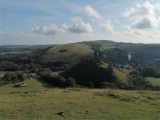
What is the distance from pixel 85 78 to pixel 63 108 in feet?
321

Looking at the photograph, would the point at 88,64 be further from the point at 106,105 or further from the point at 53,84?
the point at 106,105

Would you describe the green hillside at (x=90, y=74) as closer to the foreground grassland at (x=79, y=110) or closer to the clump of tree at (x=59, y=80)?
the clump of tree at (x=59, y=80)

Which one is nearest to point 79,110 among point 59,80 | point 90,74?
point 59,80

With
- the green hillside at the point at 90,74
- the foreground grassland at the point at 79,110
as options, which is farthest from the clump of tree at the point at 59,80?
the foreground grassland at the point at 79,110

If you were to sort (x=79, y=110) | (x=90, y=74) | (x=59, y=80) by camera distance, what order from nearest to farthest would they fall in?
(x=79, y=110) → (x=59, y=80) → (x=90, y=74)

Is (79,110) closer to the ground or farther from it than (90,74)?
farther from it

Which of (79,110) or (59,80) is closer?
(79,110)

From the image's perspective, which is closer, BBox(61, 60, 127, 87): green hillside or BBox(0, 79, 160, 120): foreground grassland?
BBox(0, 79, 160, 120): foreground grassland

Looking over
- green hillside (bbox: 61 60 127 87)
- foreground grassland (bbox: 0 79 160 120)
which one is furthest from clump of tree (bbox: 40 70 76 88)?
foreground grassland (bbox: 0 79 160 120)

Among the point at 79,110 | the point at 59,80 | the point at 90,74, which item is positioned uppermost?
the point at 79,110

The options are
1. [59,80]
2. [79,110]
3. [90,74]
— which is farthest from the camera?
[90,74]

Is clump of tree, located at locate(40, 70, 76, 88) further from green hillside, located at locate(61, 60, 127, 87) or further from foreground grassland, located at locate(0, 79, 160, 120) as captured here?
foreground grassland, located at locate(0, 79, 160, 120)

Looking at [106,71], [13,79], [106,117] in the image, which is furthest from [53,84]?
[106,117]

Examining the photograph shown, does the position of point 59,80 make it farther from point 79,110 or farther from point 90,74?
point 79,110
